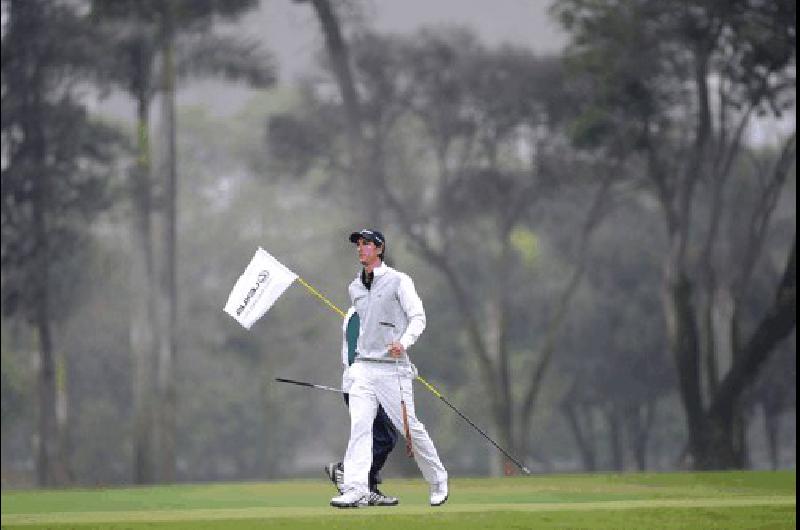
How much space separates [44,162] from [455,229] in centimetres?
1625

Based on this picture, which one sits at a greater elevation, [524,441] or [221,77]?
[221,77]

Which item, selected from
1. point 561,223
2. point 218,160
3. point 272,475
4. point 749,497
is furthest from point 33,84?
point 218,160

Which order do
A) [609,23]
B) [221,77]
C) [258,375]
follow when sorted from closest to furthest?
[609,23], [221,77], [258,375]

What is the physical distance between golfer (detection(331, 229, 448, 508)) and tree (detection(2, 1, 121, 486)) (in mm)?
38996

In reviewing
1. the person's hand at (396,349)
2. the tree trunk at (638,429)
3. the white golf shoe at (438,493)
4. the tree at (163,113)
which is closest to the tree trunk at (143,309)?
the tree at (163,113)

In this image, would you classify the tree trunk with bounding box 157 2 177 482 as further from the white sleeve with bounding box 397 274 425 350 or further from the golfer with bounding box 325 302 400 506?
the white sleeve with bounding box 397 274 425 350

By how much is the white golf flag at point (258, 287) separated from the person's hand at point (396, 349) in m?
1.49

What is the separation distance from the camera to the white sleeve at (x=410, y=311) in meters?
14.7

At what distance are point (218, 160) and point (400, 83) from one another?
4972 centimetres

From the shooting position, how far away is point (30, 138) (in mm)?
53906

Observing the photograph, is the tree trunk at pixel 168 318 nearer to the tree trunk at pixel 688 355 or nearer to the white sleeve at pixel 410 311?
the tree trunk at pixel 688 355

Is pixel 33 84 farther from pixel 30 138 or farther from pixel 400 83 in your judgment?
pixel 400 83

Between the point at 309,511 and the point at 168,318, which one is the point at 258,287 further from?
the point at 168,318

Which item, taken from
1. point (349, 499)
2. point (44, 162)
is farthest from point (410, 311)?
point (44, 162)
